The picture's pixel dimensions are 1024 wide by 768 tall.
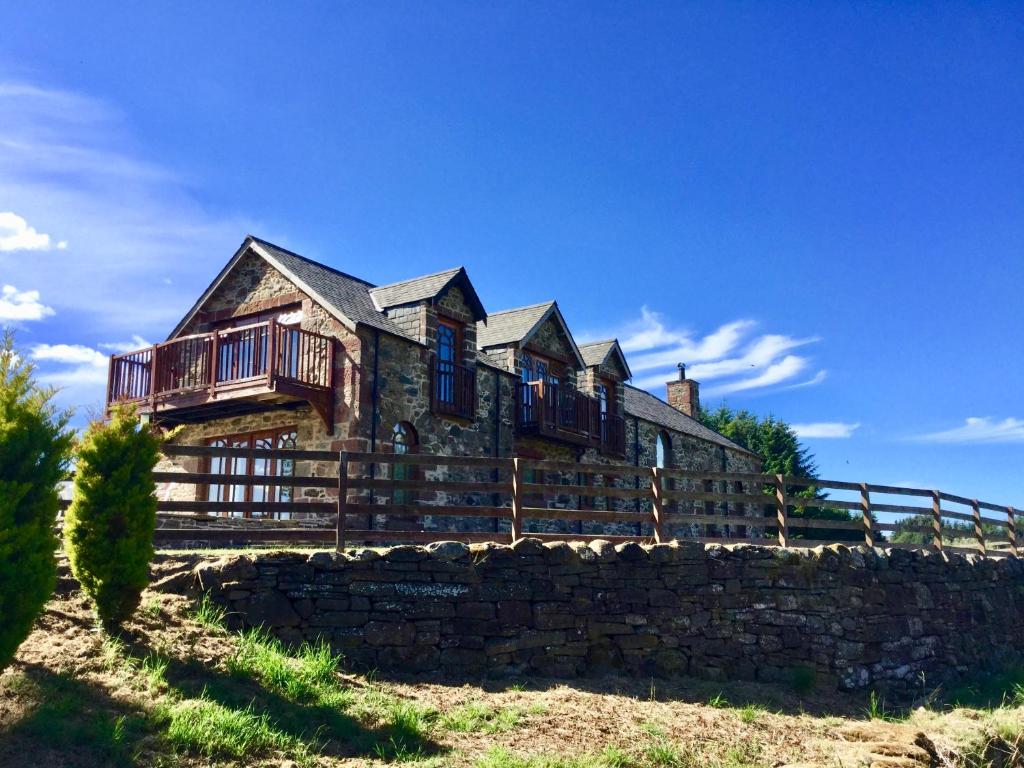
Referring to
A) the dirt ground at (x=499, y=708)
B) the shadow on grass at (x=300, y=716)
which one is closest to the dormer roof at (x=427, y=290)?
the dirt ground at (x=499, y=708)

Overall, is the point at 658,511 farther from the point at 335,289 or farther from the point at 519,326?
the point at 519,326

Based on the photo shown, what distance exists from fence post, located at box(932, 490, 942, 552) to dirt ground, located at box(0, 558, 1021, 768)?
18.9 feet

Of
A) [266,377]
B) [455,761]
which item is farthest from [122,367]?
[455,761]

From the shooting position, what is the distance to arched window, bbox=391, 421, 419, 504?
18.8m

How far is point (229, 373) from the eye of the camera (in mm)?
19016

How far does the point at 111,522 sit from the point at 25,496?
0.93 metres

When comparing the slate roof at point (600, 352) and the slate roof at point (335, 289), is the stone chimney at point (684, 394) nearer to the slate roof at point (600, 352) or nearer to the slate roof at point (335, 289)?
the slate roof at point (600, 352)

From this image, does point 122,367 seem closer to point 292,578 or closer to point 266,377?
point 266,377

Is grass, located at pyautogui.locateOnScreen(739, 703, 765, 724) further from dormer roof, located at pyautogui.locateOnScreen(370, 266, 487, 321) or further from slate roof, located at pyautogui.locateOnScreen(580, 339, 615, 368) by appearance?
slate roof, located at pyautogui.locateOnScreen(580, 339, 615, 368)

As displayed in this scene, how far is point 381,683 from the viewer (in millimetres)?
9328

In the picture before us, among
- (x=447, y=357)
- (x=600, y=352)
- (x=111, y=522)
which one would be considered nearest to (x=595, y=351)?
(x=600, y=352)

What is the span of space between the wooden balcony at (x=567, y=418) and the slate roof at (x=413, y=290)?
378 centimetres

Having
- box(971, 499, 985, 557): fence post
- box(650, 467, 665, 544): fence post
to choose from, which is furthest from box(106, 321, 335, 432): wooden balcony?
box(971, 499, 985, 557): fence post

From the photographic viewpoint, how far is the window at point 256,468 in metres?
18.3
